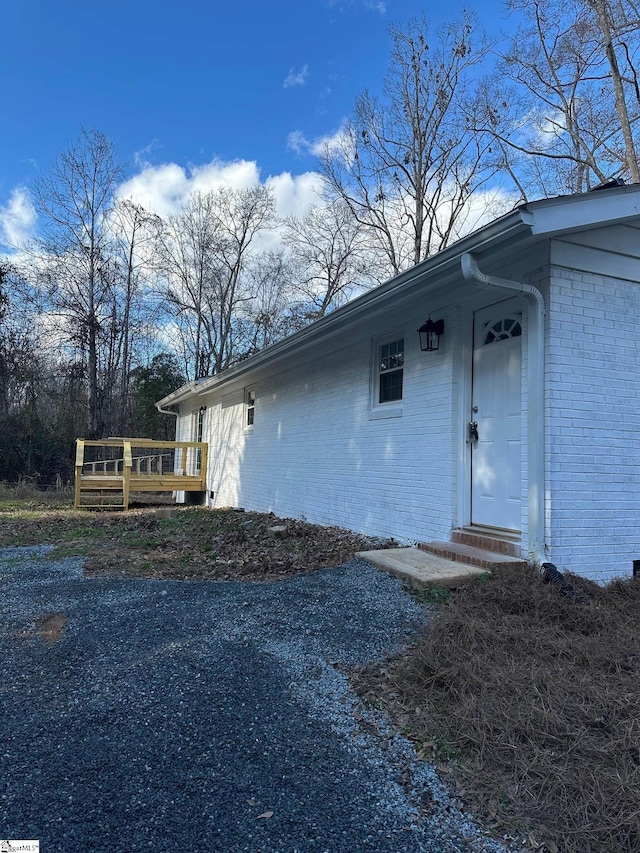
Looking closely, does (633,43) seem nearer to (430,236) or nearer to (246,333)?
(430,236)

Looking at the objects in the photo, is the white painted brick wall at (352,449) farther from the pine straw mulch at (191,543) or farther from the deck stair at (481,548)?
the pine straw mulch at (191,543)

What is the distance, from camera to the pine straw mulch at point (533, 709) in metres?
Answer: 1.69

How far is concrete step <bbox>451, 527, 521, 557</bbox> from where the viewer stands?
4277 mm

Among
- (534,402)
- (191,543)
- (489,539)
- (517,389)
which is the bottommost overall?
(191,543)

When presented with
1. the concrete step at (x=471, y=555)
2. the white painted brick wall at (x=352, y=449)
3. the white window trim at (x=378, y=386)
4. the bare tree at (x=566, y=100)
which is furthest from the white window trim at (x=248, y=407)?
the bare tree at (x=566, y=100)

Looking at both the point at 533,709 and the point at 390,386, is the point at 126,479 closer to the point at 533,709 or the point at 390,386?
the point at 390,386

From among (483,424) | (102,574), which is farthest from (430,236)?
(102,574)

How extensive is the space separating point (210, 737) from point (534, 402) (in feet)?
11.0

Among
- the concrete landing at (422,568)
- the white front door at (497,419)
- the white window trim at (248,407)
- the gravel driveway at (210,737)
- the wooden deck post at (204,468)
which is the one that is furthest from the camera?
the wooden deck post at (204,468)

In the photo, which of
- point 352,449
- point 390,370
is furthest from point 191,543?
point 390,370

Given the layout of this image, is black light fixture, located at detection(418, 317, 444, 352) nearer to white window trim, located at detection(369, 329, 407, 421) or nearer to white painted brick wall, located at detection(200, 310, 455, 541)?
white painted brick wall, located at detection(200, 310, 455, 541)

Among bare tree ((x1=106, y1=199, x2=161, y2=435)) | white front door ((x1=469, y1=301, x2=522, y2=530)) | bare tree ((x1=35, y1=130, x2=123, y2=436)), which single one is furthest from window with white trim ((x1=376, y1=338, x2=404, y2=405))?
bare tree ((x1=106, y1=199, x2=161, y2=435))

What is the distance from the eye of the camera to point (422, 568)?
416cm

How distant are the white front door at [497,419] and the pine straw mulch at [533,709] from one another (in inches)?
48.3
